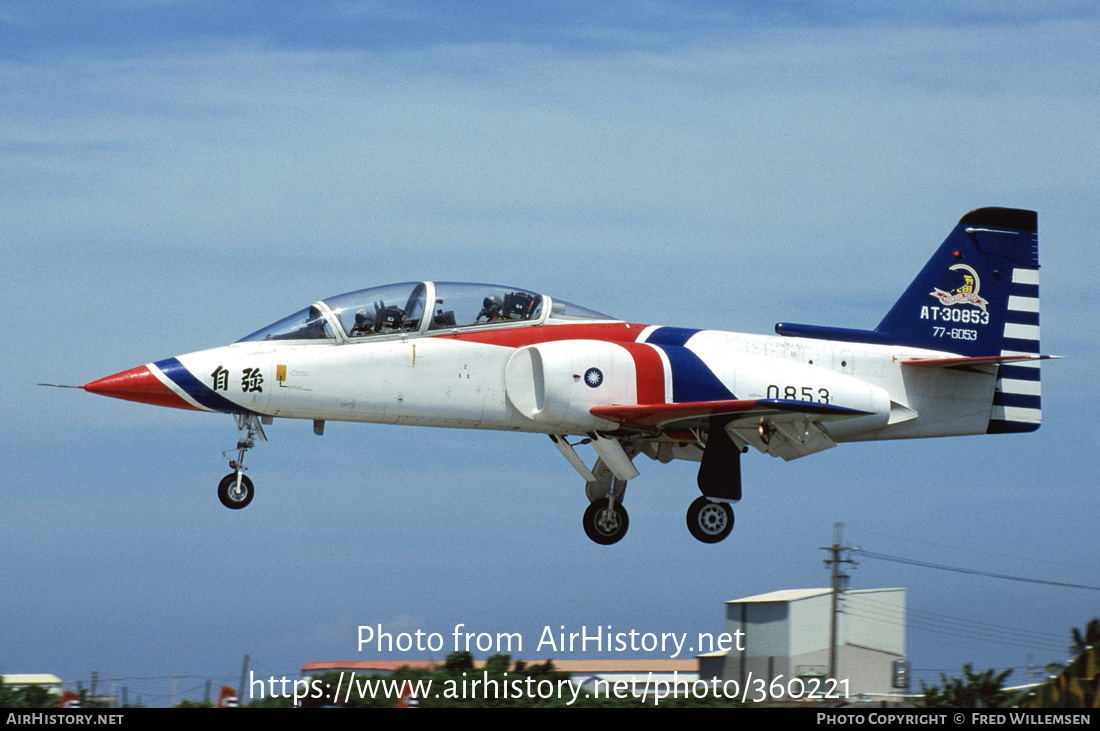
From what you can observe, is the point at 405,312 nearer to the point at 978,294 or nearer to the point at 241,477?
the point at 241,477

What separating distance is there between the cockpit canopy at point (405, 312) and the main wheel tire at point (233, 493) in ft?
5.88

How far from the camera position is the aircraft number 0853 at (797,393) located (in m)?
17.9

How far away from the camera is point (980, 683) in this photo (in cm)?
1672

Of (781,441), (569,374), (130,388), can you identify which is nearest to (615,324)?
(569,374)

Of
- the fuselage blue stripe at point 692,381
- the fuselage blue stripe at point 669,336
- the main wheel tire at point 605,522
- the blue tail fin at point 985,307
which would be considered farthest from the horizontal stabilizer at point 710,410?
the blue tail fin at point 985,307

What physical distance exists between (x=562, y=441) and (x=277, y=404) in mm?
4268

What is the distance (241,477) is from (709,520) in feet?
20.9

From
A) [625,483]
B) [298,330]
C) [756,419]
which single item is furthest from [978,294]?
[298,330]

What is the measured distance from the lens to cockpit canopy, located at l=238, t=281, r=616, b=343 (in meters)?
17.0

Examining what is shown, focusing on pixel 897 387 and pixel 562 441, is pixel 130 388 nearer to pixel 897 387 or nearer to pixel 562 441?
pixel 562 441

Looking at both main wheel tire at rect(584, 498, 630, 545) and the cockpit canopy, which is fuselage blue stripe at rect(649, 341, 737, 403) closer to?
the cockpit canopy

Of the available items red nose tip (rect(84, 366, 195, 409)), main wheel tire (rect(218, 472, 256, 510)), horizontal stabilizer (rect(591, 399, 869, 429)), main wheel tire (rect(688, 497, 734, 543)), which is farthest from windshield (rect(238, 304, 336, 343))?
main wheel tire (rect(688, 497, 734, 543))

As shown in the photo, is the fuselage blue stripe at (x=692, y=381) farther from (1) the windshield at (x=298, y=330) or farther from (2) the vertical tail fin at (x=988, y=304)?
(1) the windshield at (x=298, y=330)

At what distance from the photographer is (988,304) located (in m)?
20.2
